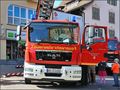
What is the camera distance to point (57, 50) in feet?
57.8

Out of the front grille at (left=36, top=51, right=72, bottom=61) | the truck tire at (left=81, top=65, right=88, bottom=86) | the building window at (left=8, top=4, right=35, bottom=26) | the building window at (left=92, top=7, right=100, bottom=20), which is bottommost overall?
the truck tire at (left=81, top=65, right=88, bottom=86)

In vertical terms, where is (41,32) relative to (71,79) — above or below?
above

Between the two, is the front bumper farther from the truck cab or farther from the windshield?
the windshield

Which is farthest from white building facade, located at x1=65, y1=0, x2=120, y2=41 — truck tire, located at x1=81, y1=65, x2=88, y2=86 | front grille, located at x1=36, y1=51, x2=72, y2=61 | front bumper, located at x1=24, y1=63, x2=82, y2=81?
front bumper, located at x1=24, y1=63, x2=82, y2=81

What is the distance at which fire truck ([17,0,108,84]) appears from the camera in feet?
57.1

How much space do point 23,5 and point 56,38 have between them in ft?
77.3

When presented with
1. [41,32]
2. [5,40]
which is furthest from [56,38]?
[5,40]

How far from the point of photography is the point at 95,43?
18578mm

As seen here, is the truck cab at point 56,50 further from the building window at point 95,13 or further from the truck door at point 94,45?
the building window at point 95,13

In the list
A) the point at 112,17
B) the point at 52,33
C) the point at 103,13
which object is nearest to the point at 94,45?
the point at 52,33

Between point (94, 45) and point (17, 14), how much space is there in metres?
22.5

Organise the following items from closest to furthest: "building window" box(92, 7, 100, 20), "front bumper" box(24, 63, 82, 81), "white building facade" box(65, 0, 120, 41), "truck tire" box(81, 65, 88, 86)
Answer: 1. "front bumper" box(24, 63, 82, 81)
2. "truck tire" box(81, 65, 88, 86)
3. "white building facade" box(65, 0, 120, 41)
4. "building window" box(92, 7, 100, 20)

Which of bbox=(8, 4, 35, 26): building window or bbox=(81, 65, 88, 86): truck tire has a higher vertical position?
bbox=(8, 4, 35, 26): building window

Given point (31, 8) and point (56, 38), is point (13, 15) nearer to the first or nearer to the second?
point (31, 8)
